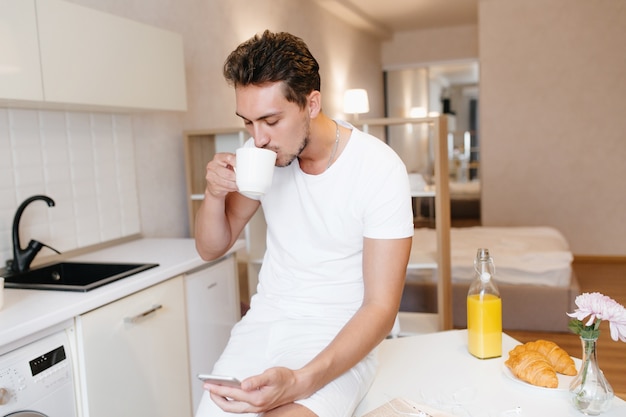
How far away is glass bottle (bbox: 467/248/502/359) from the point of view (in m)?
1.31

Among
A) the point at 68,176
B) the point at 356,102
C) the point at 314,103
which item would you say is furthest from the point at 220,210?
the point at 356,102

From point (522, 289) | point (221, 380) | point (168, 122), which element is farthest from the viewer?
point (522, 289)

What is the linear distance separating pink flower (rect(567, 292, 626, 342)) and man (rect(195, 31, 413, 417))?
380mm

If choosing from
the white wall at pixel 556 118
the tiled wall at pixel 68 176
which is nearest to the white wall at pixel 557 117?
the white wall at pixel 556 118

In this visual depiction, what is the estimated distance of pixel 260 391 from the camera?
1.01m

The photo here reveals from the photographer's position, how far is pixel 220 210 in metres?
1.46

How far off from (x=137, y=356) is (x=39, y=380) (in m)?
0.41

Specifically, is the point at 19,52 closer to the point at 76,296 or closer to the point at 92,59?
the point at 92,59

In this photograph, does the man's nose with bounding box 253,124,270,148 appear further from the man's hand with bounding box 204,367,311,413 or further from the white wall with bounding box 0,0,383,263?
the white wall with bounding box 0,0,383,263

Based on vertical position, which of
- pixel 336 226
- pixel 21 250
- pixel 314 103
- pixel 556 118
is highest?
pixel 556 118

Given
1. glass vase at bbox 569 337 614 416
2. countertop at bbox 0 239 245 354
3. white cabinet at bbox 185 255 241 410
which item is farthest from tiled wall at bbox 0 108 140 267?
glass vase at bbox 569 337 614 416

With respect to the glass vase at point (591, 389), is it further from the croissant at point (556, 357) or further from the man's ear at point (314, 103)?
the man's ear at point (314, 103)

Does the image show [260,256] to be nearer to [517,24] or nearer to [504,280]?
[504,280]

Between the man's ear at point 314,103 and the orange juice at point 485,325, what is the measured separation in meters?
0.55
